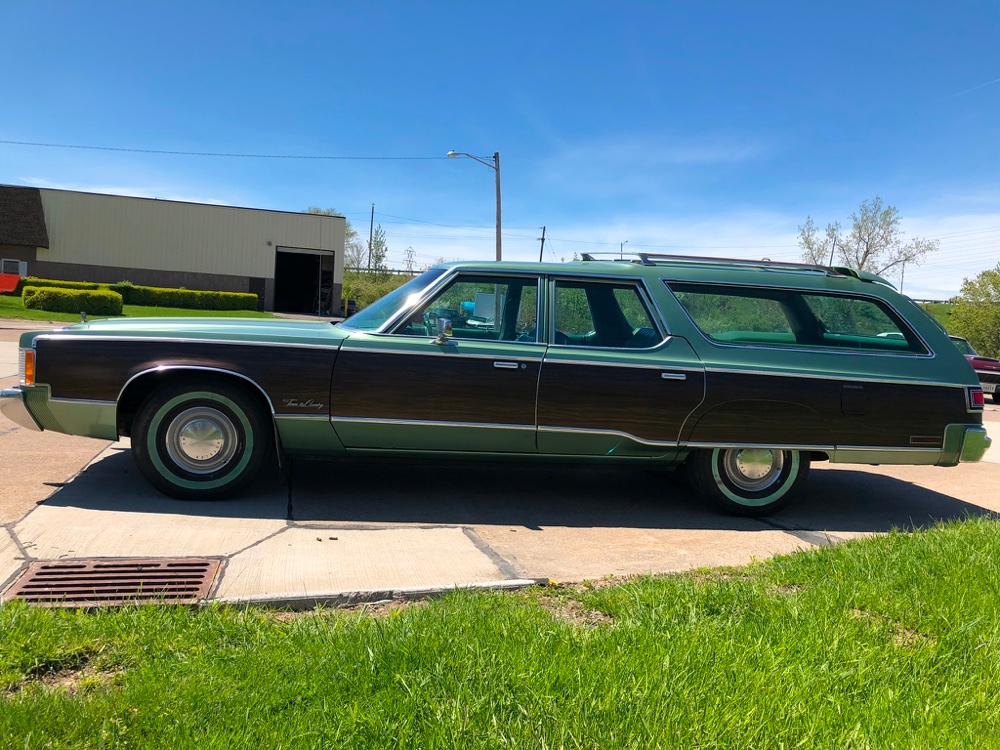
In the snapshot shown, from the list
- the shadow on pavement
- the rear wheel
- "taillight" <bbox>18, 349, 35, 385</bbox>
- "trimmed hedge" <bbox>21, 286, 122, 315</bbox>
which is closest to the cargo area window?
the shadow on pavement

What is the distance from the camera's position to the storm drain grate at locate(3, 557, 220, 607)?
127 inches

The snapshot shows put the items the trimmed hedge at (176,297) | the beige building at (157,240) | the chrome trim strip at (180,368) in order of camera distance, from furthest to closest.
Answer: the beige building at (157,240) → the trimmed hedge at (176,297) → the chrome trim strip at (180,368)

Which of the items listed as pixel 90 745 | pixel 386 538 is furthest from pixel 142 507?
pixel 90 745

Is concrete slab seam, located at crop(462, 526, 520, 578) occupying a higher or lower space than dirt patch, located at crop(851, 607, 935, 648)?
lower

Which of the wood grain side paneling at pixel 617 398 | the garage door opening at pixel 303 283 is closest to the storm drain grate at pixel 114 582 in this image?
the wood grain side paneling at pixel 617 398

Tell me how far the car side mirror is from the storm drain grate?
1916 mm

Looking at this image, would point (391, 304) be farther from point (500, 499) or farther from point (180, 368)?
point (500, 499)

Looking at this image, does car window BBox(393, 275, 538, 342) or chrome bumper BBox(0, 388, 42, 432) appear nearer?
chrome bumper BBox(0, 388, 42, 432)

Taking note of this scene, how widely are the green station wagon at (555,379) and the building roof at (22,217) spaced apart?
38707mm

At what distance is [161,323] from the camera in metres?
5.08

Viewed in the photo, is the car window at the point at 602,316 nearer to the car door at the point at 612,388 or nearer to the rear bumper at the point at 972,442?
the car door at the point at 612,388

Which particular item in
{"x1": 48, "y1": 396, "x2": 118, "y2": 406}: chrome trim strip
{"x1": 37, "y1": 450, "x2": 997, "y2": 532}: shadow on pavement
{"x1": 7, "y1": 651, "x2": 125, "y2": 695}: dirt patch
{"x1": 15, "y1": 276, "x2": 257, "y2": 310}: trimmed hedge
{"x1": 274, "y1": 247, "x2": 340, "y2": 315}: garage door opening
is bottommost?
{"x1": 7, "y1": 651, "x2": 125, "y2": 695}: dirt patch

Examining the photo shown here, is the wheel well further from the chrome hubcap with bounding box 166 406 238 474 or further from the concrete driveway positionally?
the concrete driveway

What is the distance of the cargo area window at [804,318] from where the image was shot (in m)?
5.38
